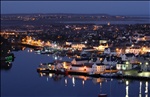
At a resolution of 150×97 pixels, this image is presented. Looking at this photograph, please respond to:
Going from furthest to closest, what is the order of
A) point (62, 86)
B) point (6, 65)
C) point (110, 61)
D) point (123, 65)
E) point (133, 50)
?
1. point (133, 50)
2. point (6, 65)
3. point (110, 61)
4. point (123, 65)
5. point (62, 86)

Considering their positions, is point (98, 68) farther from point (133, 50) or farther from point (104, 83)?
point (133, 50)

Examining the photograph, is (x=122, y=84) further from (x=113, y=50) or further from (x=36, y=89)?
(x=113, y=50)

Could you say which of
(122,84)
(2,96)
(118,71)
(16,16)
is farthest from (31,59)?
(16,16)

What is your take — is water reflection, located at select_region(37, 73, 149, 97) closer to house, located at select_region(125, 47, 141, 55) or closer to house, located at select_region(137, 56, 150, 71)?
house, located at select_region(137, 56, 150, 71)

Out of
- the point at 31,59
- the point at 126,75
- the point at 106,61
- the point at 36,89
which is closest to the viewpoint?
the point at 36,89

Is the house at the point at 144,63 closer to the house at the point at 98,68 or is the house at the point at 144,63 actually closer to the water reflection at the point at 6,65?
the house at the point at 98,68

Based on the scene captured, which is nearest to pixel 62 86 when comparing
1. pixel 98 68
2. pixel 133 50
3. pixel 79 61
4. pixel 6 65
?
pixel 98 68

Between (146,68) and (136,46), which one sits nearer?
(146,68)

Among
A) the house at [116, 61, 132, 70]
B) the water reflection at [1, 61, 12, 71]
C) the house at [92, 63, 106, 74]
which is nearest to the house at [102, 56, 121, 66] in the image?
the house at [116, 61, 132, 70]
